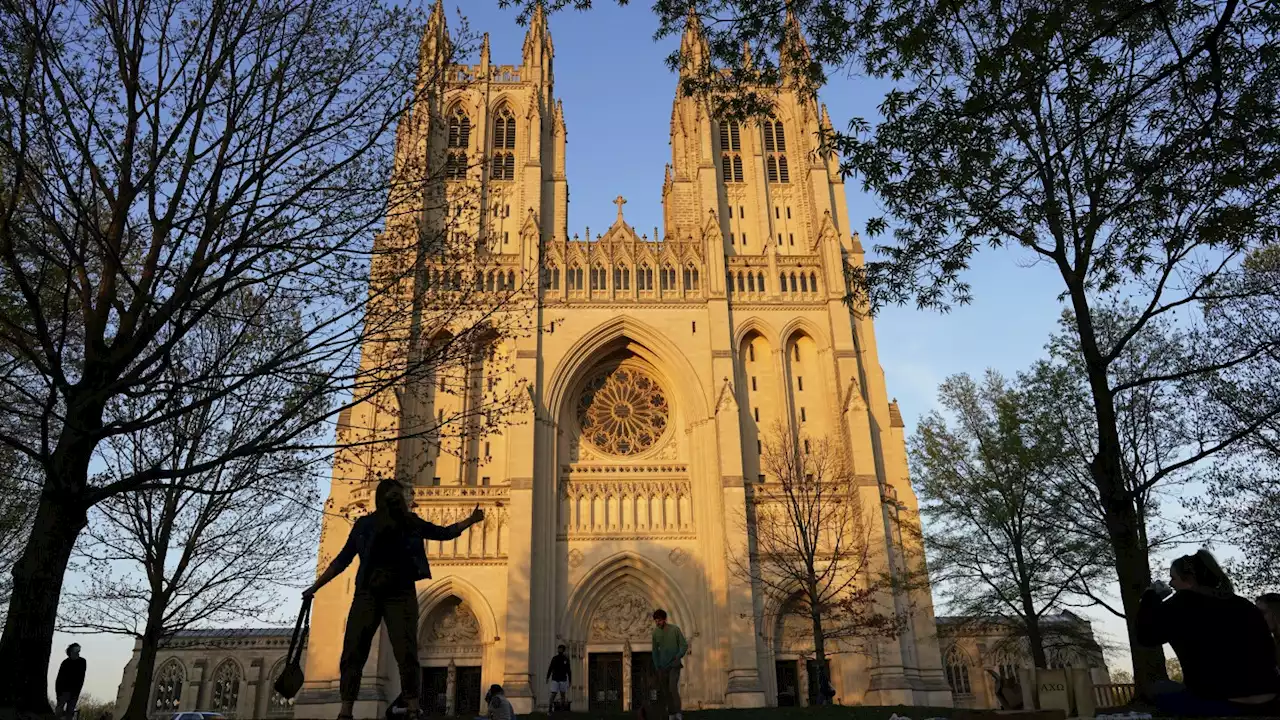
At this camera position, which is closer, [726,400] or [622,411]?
[726,400]

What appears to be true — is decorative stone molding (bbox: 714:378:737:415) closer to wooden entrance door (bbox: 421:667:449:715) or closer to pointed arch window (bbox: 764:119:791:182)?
pointed arch window (bbox: 764:119:791:182)

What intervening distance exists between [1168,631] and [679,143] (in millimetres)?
35585

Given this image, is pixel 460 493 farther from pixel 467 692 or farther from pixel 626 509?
pixel 467 692

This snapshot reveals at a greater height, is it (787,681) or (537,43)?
(537,43)

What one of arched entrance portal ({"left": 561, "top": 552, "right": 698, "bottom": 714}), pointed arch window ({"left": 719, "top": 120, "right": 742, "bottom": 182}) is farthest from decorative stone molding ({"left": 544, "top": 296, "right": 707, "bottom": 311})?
arched entrance portal ({"left": 561, "top": 552, "right": 698, "bottom": 714})

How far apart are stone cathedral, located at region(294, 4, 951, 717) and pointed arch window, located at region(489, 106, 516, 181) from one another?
10 cm

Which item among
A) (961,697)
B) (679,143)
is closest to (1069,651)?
(961,697)

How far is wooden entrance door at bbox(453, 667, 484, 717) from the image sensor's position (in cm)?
2848

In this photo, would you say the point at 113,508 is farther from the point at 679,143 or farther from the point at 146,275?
the point at 679,143

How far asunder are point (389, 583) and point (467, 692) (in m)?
24.8

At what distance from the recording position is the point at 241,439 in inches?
631

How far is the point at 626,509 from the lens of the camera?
31438 millimetres

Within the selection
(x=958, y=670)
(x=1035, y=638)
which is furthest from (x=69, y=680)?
(x=958, y=670)

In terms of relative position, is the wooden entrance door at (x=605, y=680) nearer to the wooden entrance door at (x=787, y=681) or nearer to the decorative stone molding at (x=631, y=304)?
the wooden entrance door at (x=787, y=681)
